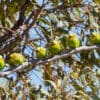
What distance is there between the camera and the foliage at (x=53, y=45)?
2160 mm

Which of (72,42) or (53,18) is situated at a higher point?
(53,18)

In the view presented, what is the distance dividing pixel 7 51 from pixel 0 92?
0.32m

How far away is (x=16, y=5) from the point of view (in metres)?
2.76

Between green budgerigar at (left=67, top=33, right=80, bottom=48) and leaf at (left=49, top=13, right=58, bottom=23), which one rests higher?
leaf at (left=49, top=13, right=58, bottom=23)

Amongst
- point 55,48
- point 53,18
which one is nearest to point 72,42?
point 55,48

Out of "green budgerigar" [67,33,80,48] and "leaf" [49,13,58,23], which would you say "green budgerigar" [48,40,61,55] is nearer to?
"green budgerigar" [67,33,80,48]

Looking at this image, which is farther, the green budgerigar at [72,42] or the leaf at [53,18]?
the leaf at [53,18]

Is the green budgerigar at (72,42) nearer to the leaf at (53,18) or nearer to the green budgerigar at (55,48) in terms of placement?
the green budgerigar at (55,48)

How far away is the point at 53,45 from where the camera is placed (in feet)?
6.67

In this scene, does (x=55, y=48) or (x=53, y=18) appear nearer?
(x=55, y=48)

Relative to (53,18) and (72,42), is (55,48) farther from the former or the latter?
(53,18)

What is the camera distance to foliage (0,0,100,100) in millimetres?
2160

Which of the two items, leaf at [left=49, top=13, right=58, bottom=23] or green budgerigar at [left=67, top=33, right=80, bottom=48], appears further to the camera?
leaf at [left=49, top=13, right=58, bottom=23]

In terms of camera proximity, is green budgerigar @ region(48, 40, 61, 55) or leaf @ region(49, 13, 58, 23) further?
leaf @ region(49, 13, 58, 23)
